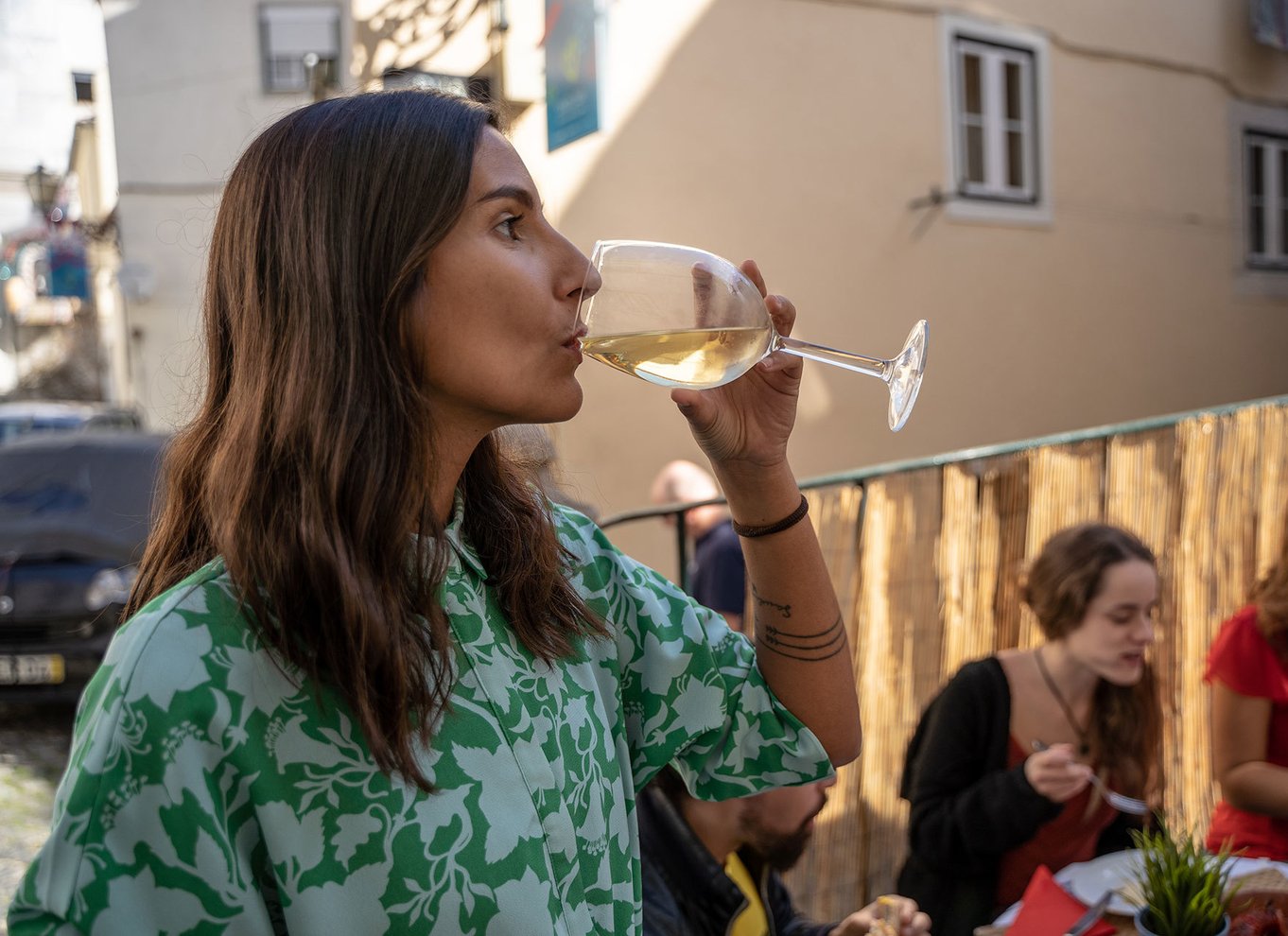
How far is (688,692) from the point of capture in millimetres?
1400

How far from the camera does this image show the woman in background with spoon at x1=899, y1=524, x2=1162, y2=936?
2750 mm

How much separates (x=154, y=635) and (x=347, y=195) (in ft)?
1.45

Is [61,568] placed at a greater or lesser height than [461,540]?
lesser

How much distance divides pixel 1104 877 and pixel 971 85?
8.01m

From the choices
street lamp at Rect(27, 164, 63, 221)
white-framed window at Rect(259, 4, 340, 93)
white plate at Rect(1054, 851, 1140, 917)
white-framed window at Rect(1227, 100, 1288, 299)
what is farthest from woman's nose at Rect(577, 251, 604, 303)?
street lamp at Rect(27, 164, 63, 221)

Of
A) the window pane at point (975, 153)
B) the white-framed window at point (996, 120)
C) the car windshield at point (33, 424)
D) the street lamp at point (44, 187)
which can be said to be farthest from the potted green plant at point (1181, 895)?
the street lamp at point (44, 187)

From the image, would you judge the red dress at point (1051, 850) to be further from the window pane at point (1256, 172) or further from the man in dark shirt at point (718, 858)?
the window pane at point (1256, 172)

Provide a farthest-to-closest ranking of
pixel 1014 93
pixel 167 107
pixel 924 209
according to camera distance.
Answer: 1. pixel 167 107
2. pixel 1014 93
3. pixel 924 209


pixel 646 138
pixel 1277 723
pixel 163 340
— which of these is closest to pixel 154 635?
pixel 1277 723

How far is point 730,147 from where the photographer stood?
317 inches

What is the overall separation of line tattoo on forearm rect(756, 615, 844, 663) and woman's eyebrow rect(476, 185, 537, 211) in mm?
594

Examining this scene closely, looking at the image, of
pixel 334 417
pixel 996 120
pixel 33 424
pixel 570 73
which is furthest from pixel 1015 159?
pixel 33 424

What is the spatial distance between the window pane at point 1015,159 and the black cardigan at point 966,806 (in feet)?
24.6

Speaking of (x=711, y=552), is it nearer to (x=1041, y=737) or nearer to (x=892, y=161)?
(x=1041, y=737)
